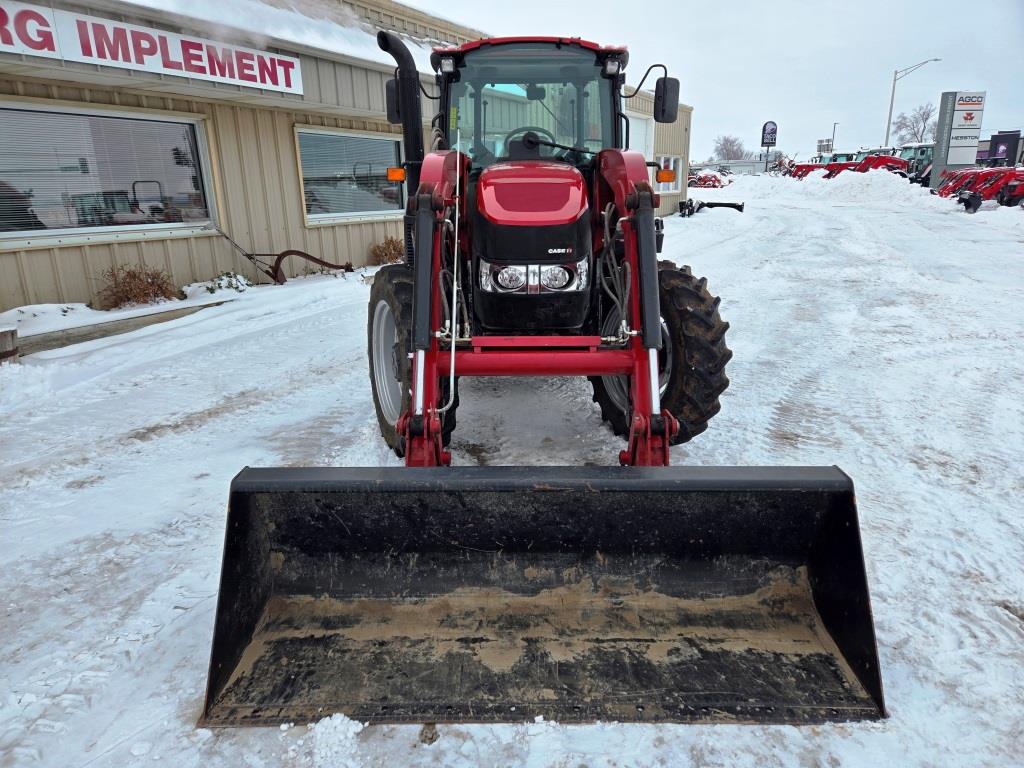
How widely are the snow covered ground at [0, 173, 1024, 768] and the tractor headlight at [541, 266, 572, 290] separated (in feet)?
3.52

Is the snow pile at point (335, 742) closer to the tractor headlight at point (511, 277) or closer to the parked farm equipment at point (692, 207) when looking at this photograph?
the tractor headlight at point (511, 277)

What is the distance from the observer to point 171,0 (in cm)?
669

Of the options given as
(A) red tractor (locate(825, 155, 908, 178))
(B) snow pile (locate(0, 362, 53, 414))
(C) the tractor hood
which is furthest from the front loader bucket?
(A) red tractor (locate(825, 155, 908, 178))

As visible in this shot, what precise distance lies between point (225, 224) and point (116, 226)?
53.3 inches

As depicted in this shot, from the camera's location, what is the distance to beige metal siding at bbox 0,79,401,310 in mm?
6773

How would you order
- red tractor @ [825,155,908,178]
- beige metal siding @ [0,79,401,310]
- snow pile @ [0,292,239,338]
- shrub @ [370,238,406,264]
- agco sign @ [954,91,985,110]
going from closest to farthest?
snow pile @ [0,292,239,338] → beige metal siding @ [0,79,401,310] → shrub @ [370,238,406,264] → agco sign @ [954,91,985,110] → red tractor @ [825,155,908,178]

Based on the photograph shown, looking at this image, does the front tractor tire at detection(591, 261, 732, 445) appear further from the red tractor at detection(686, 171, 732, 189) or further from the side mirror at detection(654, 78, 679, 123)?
the red tractor at detection(686, 171, 732, 189)

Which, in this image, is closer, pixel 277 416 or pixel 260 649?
pixel 260 649

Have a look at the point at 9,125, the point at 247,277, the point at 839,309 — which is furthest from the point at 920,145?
the point at 9,125

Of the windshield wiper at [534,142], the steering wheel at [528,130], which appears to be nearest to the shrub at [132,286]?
the steering wheel at [528,130]

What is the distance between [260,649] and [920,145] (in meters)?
45.0

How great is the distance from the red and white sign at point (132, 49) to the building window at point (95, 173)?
3.80 ft

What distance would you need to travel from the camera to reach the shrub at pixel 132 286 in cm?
735

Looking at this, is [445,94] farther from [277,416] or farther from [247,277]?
[247,277]
